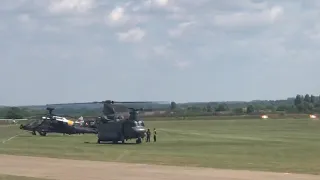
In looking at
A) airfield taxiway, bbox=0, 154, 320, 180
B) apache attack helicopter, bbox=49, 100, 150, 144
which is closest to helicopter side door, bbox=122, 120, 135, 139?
apache attack helicopter, bbox=49, 100, 150, 144

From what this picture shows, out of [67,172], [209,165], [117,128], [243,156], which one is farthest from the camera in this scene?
[117,128]

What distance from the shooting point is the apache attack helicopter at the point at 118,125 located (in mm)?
53656

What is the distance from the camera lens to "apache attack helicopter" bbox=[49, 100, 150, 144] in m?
53.7

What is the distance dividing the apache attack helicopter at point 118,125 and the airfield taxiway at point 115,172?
21.6 meters

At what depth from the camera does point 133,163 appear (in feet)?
102

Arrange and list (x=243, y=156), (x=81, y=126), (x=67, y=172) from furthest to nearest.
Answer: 1. (x=81, y=126)
2. (x=243, y=156)
3. (x=67, y=172)

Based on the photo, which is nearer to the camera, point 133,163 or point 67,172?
point 67,172

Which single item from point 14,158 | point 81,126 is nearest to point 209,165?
point 14,158

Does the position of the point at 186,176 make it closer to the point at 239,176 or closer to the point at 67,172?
the point at 239,176

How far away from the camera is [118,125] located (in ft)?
178

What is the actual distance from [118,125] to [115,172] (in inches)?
1091

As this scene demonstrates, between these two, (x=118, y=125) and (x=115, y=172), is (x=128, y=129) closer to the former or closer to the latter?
(x=118, y=125)

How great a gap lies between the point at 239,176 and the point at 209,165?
5.19 meters

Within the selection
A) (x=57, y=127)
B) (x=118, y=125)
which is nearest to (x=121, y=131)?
(x=118, y=125)
